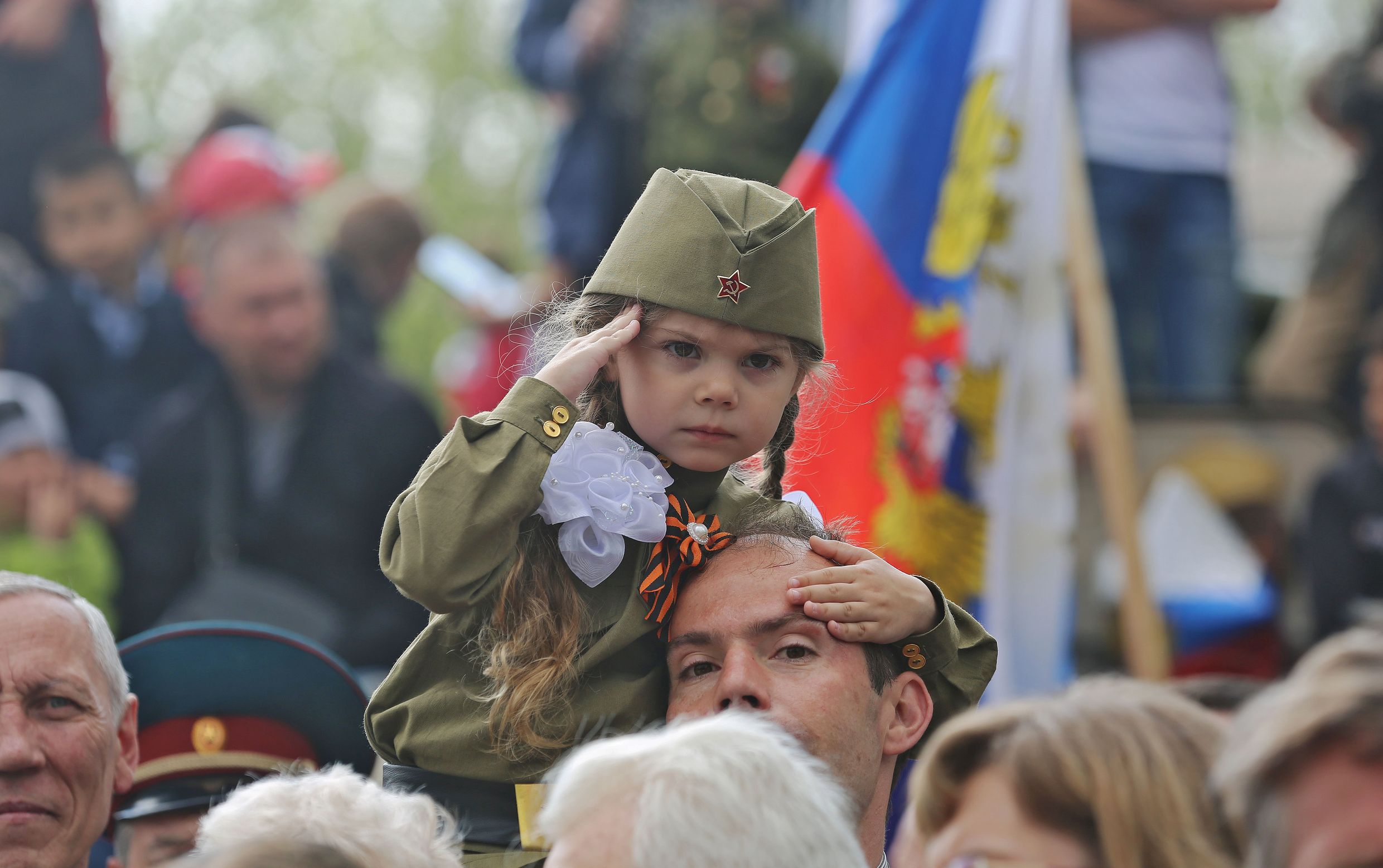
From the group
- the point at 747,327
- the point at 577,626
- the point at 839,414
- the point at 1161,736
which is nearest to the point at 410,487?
the point at 577,626

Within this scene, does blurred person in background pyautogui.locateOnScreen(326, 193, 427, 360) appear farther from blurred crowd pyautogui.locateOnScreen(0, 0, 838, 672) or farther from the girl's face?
the girl's face

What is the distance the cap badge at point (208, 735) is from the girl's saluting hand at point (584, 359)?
1.35 m

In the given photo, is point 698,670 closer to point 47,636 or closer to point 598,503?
point 598,503

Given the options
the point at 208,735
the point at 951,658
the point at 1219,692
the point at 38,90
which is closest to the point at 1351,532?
the point at 1219,692

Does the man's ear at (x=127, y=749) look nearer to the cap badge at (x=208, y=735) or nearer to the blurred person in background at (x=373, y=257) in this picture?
the cap badge at (x=208, y=735)

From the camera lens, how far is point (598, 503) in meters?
2.73

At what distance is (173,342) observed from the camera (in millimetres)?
7172

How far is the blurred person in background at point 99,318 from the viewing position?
705 cm

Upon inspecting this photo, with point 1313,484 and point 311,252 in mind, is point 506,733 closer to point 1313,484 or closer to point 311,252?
point 1313,484

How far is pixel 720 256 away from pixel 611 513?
1.53 ft

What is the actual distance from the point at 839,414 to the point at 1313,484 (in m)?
1.93

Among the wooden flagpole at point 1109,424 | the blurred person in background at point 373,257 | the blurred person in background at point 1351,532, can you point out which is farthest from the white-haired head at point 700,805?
the blurred person in background at point 373,257

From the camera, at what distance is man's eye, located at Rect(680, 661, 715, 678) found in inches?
109

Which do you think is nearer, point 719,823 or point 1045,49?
point 719,823
